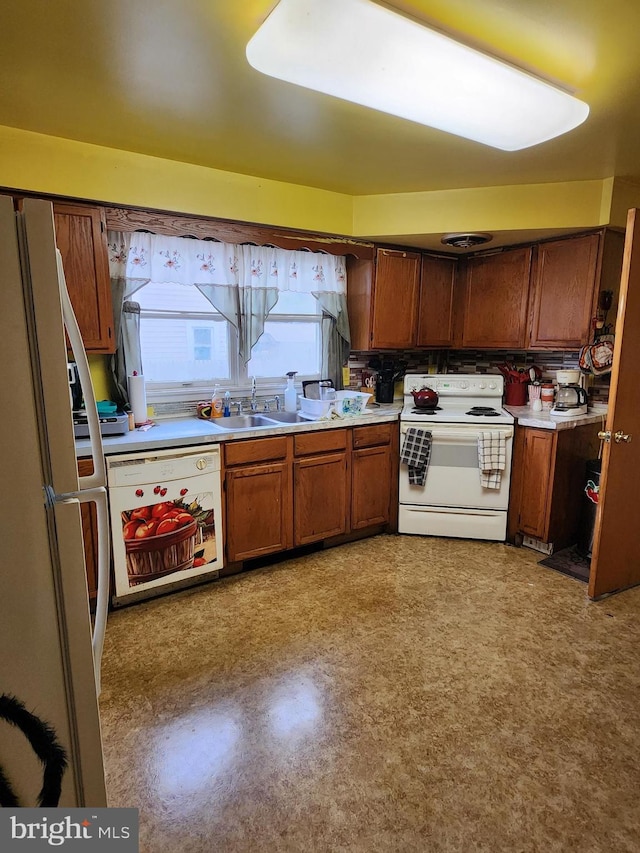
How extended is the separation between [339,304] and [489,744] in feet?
9.25

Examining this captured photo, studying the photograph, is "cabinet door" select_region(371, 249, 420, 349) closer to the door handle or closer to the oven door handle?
the oven door handle

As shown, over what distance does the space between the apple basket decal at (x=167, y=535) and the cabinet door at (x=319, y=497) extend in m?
0.59

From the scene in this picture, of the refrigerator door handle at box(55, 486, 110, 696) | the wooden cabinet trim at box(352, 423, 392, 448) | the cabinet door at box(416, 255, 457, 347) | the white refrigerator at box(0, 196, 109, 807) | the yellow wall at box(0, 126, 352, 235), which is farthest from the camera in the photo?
the cabinet door at box(416, 255, 457, 347)

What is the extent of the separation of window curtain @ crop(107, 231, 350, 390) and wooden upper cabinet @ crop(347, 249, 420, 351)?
130 mm

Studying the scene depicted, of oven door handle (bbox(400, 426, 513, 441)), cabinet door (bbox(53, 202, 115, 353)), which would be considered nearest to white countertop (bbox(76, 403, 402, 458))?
oven door handle (bbox(400, 426, 513, 441))

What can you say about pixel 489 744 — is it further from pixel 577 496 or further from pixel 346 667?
pixel 577 496

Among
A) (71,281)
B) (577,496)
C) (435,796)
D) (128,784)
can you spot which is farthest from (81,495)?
(577,496)

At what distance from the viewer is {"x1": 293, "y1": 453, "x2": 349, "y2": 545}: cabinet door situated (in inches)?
121

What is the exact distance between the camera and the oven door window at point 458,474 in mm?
3271

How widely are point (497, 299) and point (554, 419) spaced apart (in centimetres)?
114

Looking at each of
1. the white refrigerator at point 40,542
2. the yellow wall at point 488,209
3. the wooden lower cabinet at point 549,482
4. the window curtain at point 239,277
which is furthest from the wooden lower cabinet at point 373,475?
the white refrigerator at point 40,542

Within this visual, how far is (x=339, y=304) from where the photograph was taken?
3.58 m

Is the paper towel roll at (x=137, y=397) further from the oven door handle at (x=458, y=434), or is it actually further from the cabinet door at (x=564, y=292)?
the cabinet door at (x=564, y=292)

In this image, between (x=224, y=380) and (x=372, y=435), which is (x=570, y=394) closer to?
(x=372, y=435)
